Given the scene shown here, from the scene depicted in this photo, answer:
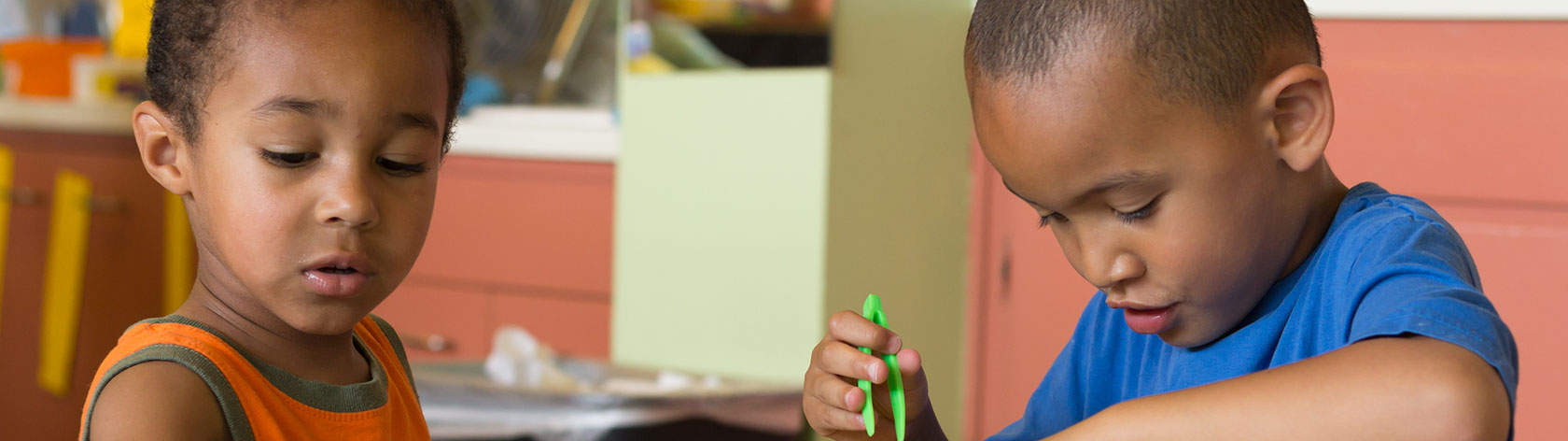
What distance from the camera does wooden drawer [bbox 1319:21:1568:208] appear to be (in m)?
1.76

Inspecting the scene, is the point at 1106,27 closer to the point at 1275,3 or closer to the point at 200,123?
the point at 1275,3

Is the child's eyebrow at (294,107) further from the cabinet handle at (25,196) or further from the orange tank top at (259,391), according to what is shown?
the cabinet handle at (25,196)

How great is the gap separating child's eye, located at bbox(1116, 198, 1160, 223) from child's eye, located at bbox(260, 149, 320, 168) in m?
0.40

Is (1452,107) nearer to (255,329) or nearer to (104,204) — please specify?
(255,329)

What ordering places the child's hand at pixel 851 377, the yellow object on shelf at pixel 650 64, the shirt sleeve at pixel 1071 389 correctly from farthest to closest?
the yellow object on shelf at pixel 650 64 < the shirt sleeve at pixel 1071 389 < the child's hand at pixel 851 377

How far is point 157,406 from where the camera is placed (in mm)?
604

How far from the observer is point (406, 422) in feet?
2.60

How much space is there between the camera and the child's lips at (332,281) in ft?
2.27

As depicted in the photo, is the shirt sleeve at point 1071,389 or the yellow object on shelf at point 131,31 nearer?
the shirt sleeve at point 1071,389

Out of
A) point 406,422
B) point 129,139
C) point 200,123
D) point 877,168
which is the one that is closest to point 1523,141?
point 877,168

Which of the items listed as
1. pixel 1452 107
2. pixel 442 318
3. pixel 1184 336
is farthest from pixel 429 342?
pixel 1184 336

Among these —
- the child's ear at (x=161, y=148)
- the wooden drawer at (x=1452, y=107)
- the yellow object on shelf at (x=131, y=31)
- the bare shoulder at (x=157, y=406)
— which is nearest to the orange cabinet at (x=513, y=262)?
the yellow object on shelf at (x=131, y=31)

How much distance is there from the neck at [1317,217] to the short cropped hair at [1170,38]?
0.08m

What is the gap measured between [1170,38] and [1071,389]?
332 mm
